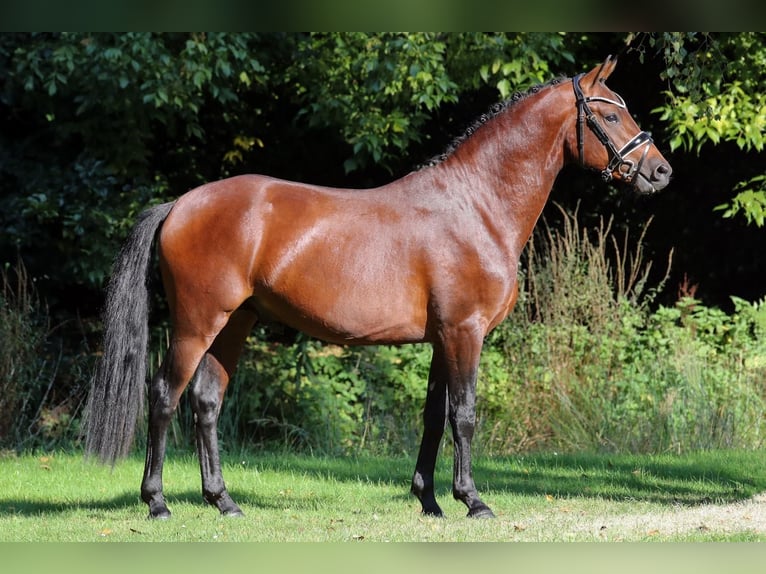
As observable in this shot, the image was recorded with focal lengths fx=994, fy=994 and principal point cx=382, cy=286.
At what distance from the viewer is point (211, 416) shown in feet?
18.8

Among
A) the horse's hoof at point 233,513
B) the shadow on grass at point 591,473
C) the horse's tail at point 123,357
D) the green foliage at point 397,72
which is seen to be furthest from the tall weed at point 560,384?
the horse's tail at point 123,357

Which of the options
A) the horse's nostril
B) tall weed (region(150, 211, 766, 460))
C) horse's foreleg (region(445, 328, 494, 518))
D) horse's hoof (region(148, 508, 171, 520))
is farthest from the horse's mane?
tall weed (region(150, 211, 766, 460))

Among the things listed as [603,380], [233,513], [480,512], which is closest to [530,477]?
[480,512]

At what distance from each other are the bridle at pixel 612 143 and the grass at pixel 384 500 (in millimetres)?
1938

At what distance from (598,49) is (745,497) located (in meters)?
6.01

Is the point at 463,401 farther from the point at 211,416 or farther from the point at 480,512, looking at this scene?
the point at 211,416

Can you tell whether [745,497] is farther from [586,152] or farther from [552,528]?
[586,152]

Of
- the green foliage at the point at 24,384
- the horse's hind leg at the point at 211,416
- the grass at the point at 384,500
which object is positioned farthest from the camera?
the green foliage at the point at 24,384

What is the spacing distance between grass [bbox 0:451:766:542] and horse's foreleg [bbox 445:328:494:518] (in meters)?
0.14

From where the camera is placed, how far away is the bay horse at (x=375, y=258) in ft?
17.8

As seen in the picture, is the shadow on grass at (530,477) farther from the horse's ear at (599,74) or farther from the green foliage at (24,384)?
the horse's ear at (599,74)

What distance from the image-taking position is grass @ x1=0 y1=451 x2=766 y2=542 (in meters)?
5.07

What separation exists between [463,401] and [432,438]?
0.36 m

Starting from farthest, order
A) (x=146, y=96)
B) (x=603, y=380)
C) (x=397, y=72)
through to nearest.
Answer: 1. (x=397, y=72)
2. (x=146, y=96)
3. (x=603, y=380)
